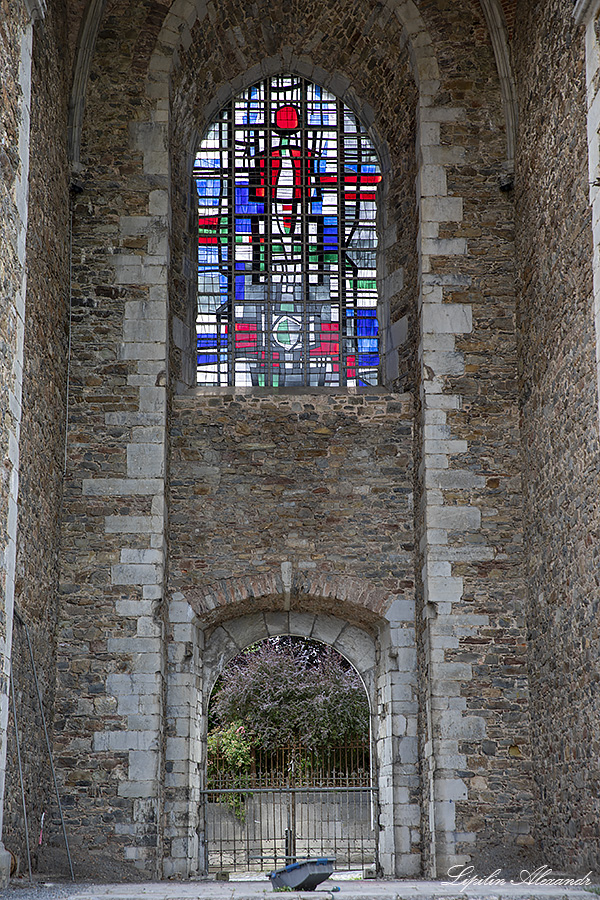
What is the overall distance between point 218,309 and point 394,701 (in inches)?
151

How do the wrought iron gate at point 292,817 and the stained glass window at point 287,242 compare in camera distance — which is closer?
the wrought iron gate at point 292,817

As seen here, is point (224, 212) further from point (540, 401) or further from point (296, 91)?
point (540, 401)

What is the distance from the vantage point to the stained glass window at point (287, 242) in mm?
9828

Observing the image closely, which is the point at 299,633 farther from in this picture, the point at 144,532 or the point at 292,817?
the point at 144,532

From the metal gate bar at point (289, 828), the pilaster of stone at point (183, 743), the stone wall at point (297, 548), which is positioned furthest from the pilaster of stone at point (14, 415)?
the metal gate bar at point (289, 828)

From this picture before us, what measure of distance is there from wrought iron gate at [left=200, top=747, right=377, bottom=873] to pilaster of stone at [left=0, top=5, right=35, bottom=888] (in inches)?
116

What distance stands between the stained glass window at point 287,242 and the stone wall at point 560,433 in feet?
5.80

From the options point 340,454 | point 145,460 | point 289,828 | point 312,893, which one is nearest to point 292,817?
point 289,828

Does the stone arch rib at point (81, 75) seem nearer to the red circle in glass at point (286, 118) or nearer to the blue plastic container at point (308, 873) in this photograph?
the red circle in glass at point (286, 118)

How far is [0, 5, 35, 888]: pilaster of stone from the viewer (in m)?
6.16

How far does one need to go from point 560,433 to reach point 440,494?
4.32ft

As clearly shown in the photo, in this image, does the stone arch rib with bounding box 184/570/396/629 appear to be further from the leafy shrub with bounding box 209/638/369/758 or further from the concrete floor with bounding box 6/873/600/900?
the leafy shrub with bounding box 209/638/369/758

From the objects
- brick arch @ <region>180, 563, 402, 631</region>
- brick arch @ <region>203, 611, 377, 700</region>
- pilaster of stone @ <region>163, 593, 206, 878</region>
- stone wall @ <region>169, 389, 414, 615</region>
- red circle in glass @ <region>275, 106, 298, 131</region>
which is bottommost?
pilaster of stone @ <region>163, 593, 206, 878</region>

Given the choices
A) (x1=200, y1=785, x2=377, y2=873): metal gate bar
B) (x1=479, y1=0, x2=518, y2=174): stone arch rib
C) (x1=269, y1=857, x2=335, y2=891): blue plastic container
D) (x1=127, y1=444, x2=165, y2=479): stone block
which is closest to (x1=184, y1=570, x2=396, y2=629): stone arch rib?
(x1=127, y1=444, x2=165, y2=479): stone block
